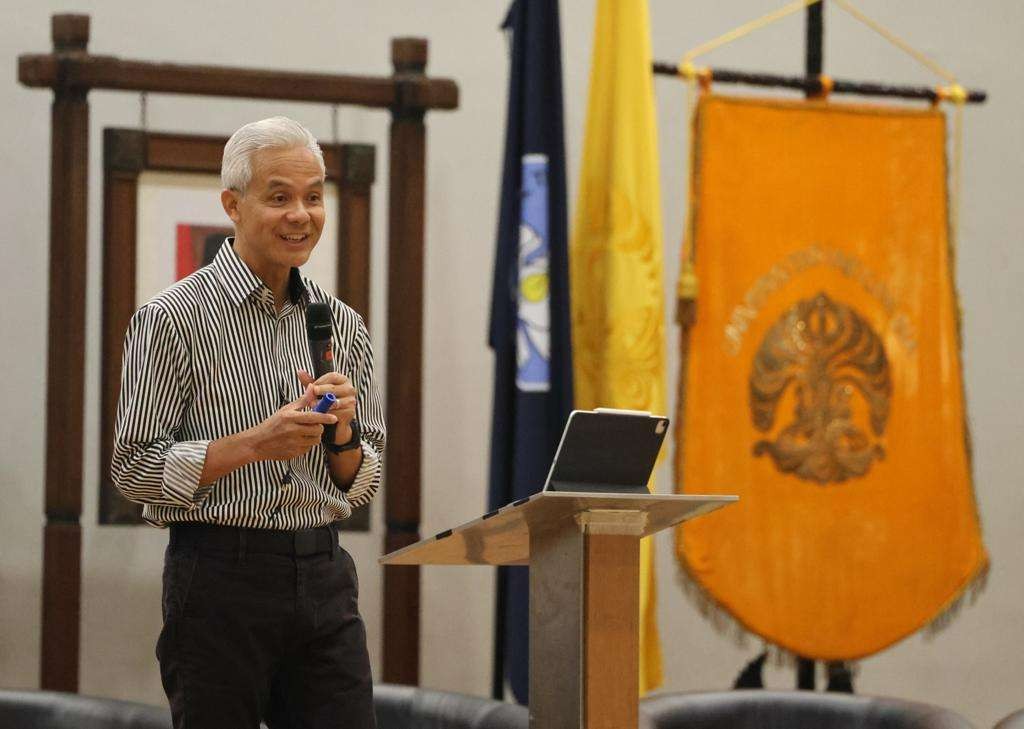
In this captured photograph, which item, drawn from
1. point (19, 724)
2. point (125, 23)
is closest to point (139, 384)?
point (19, 724)

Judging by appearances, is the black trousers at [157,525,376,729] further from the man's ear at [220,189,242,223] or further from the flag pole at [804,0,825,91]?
the flag pole at [804,0,825,91]

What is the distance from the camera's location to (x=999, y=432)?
4.41 metres

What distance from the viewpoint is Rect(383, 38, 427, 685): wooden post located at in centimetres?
334

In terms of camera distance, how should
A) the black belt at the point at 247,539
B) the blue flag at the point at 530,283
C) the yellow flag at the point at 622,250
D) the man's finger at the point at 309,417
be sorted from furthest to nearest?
the yellow flag at the point at 622,250, the blue flag at the point at 530,283, the black belt at the point at 247,539, the man's finger at the point at 309,417

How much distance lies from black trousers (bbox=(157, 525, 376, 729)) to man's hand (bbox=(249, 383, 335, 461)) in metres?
0.14

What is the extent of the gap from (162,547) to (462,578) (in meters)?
0.86

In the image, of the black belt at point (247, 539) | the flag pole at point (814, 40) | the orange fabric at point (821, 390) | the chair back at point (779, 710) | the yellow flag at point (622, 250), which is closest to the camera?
the black belt at point (247, 539)

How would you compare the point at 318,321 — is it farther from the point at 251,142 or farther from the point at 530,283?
the point at 530,283

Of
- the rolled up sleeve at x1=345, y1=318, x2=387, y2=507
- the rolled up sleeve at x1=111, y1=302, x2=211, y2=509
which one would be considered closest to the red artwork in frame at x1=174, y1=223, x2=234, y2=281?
the rolled up sleeve at x1=345, y1=318, x2=387, y2=507

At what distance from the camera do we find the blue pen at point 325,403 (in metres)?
1.56

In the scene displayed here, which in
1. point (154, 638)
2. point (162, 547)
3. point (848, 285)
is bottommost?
point (154, 638)

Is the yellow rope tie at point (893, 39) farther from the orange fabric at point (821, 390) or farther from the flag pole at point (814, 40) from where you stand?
the orange fabric at point (821, 390)

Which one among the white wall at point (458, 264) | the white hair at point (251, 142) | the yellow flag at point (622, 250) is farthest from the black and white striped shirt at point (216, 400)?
the white wall at point (458, 264)

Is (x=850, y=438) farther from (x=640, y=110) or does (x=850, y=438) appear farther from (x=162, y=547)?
(x=162, y=547)
